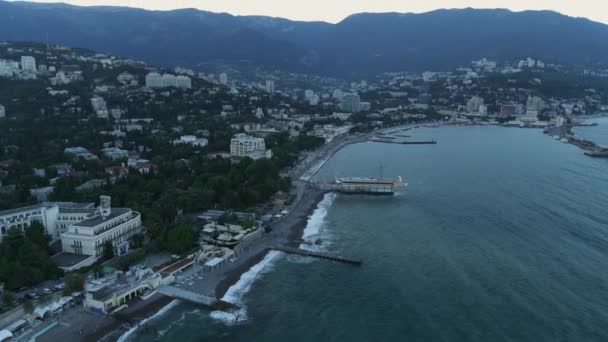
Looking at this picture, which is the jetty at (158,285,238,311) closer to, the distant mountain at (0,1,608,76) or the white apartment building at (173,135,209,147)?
the white apartment building at (173,135,209,147)

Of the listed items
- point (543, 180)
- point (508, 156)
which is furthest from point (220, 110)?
point (543, 180)

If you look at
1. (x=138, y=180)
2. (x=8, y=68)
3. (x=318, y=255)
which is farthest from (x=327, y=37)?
(x=318, y=255)

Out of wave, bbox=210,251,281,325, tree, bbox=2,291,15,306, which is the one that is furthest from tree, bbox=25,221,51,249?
wave, bbox=210,251,281,325

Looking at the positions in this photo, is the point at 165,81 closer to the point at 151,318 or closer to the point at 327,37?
the point at 151,318

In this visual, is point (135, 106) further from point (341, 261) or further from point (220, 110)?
point (341, 261)

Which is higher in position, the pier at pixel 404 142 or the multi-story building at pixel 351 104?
the multi-story building at pixel 351 104

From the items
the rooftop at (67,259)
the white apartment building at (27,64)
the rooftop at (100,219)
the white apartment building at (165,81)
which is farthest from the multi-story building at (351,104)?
the rooftop at (67,259)

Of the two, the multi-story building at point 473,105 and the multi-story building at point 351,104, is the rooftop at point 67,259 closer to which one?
the multi-story building at point 351,104
